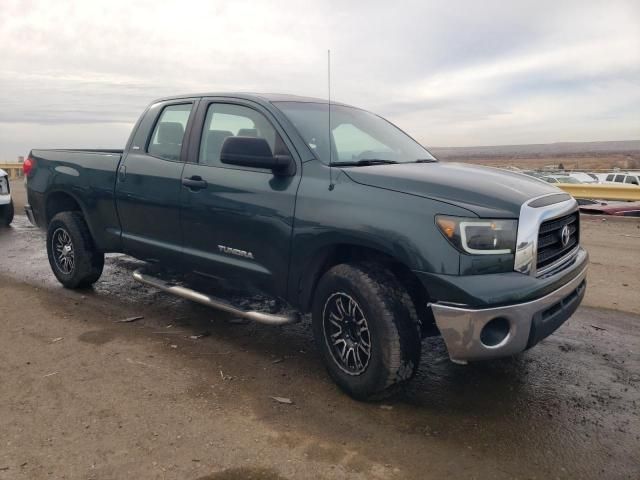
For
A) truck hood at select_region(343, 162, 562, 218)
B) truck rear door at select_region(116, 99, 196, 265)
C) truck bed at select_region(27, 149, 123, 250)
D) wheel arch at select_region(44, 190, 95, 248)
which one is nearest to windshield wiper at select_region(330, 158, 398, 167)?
truck hood at select_region(343, 162, 562, 218)

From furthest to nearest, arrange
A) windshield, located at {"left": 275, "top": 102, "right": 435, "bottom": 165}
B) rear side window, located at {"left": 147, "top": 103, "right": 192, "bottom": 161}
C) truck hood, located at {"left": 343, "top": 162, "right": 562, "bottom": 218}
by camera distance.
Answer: rear side window, located at {"left": 147, "top": 103, "right": 192, "bottom": 161} < windshield, located at {"left": 275, "top": 102, "right": 435, "bottom": 165} < truck hood, located at {"left": 343, "top": 162, "right": 562, "bottom": 218}

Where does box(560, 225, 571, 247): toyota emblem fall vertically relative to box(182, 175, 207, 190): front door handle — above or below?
below

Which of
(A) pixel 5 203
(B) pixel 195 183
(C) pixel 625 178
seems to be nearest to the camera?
(B) pixel 195 183

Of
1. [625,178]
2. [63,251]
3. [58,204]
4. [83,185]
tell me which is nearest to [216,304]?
[83,185]

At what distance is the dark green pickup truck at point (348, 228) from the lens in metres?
3.03

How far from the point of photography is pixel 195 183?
4184mm

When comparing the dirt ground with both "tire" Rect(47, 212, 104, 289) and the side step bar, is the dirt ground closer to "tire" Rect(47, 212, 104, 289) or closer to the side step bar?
the side step bar

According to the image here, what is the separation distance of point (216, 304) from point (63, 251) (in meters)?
2.46

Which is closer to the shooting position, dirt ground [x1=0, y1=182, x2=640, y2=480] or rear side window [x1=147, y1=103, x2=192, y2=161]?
dirt ground [x1=0, y1=182, x2=640, y2=480]

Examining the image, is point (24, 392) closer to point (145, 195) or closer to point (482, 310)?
point (145, 195)

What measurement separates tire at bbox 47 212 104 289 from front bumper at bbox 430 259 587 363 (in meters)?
3.71

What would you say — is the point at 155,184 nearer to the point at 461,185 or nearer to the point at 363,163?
the point at 363,163

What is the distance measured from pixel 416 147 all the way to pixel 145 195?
2.26 meters

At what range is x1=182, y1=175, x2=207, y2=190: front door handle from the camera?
13.6 ft
